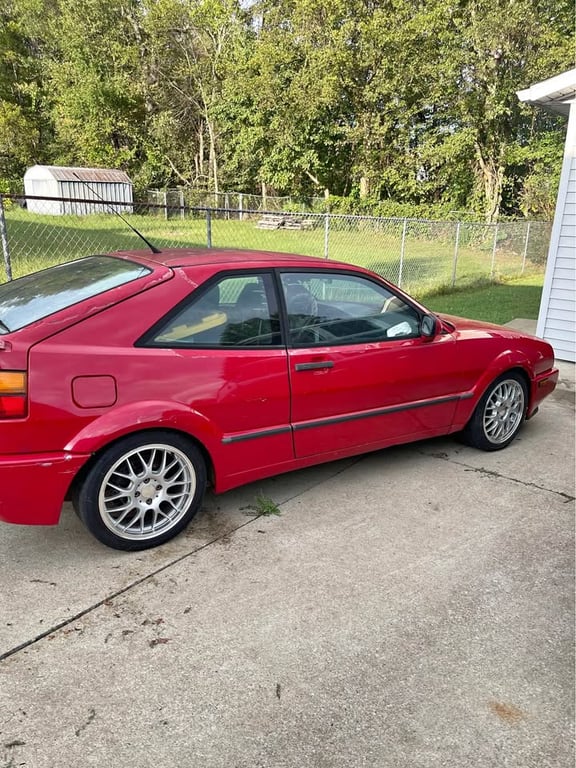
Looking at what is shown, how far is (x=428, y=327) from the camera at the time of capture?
12.6 ft

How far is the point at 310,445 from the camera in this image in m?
3.49

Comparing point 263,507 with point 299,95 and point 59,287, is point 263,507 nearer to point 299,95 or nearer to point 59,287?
point 59,287

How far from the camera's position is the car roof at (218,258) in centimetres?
327

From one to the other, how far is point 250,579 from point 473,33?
24004 millimetres

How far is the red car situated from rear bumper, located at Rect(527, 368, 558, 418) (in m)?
0.73

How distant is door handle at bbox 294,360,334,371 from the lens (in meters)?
3.31

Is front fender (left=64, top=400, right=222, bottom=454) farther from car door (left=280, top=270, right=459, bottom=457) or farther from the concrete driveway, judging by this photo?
car door (left=280, top=270, right=459, bottom=457)

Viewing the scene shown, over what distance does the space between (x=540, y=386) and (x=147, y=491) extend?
11.0 ft

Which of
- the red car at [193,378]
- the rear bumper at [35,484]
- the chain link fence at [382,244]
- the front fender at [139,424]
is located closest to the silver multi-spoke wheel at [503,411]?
the red car at [193,378]

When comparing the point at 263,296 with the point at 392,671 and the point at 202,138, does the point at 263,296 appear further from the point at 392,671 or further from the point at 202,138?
the point at 202,138

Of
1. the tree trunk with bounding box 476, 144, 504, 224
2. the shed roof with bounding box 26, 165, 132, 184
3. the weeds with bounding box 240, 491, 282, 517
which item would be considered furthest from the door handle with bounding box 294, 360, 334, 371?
the shed roof with bounding box 26, 165, 132, 184

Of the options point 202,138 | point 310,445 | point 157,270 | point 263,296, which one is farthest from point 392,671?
point 202,138

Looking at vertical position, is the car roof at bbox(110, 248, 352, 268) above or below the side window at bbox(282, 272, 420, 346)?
above

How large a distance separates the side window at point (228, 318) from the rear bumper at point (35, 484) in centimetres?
74
